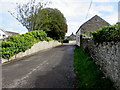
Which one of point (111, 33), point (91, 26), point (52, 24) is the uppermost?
point (52, 24)

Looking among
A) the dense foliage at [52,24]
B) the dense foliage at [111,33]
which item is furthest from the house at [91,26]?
the dense foliage at [111,33]

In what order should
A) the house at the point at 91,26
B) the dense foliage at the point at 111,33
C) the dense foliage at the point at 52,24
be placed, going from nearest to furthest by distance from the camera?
the dense foliage at the point at 111,33 → the dense foliage at the point at 52,24 → the house at the point at 91,26

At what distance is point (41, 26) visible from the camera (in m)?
30.2

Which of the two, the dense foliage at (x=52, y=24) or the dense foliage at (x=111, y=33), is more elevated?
the dense foliage at (x=52, y=24)

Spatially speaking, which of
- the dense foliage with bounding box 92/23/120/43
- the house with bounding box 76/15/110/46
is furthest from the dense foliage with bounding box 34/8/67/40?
the dense foliage with bounding box 92/23/120/43

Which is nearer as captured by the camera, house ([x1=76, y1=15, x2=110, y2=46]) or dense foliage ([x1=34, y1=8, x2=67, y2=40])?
dense foliage ([x1=34, y1=8, x2=67, y2=40])

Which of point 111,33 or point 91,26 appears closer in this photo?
point 111,33

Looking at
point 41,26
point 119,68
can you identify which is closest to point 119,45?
point 119,68

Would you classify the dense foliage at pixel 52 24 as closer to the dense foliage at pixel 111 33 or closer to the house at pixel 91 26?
the house at pixel 91 26

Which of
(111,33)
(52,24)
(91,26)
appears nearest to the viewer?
(111,33)

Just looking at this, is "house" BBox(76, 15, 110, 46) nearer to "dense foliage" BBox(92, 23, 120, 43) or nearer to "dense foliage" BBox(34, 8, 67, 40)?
"dense foliage" BBox(34, 8, 67, 40)

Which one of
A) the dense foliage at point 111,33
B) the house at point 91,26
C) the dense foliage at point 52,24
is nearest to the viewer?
the dense foliage at point 111,33

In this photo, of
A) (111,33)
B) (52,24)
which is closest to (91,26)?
(52,24)

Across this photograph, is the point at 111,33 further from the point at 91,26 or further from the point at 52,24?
the point at 52,24
